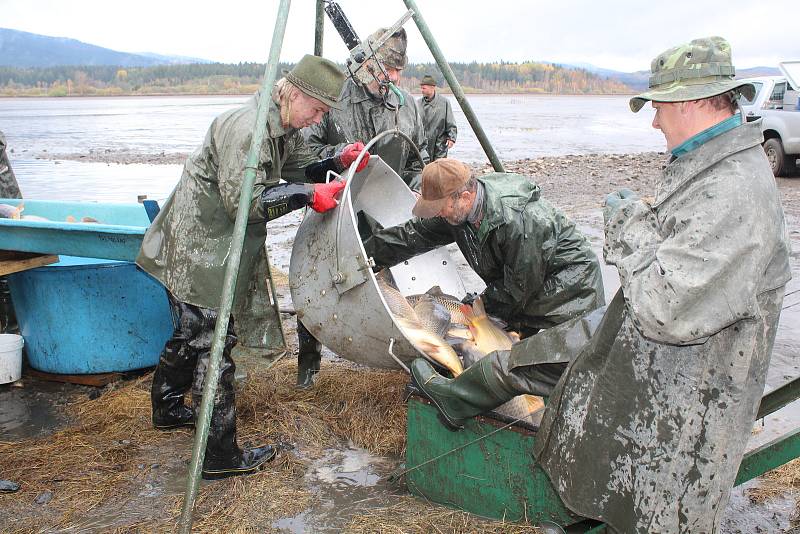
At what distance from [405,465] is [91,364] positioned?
91.3 inches

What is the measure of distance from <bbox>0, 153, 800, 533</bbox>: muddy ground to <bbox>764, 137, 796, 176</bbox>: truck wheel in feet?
29.6

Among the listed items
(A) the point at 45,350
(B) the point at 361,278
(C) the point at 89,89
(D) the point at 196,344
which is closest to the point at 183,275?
(D) the point at 196,344

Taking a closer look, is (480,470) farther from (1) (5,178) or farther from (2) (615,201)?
(1) (5,178)

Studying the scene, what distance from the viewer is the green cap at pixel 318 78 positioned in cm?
329

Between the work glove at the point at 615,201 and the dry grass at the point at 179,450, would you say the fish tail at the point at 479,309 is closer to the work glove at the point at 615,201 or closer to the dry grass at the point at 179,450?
the dry grass at the point at 179,450

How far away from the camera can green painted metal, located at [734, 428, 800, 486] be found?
7.96 ft

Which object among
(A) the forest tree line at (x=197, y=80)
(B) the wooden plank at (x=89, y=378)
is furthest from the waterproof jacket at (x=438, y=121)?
(A) the forest tree line at (x=197, y=80)

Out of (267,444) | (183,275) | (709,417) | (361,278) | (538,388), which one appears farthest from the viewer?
(267,444)

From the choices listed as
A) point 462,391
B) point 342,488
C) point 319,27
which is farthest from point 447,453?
point 319,27

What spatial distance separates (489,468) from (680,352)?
1172 millimetres

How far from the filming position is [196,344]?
3680 millimetres

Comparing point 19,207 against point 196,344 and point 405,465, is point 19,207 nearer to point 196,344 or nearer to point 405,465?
point 196,344

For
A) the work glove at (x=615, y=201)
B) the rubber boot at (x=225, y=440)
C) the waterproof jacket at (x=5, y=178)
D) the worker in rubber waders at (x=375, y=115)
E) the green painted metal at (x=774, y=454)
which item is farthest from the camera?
the waterproof jacket at (x=5, y=178)

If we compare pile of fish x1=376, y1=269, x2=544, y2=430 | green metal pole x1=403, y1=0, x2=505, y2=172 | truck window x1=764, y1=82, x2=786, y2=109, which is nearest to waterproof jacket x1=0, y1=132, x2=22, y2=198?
pile of fish x1=376, y1=269, x2=544, y2=430
